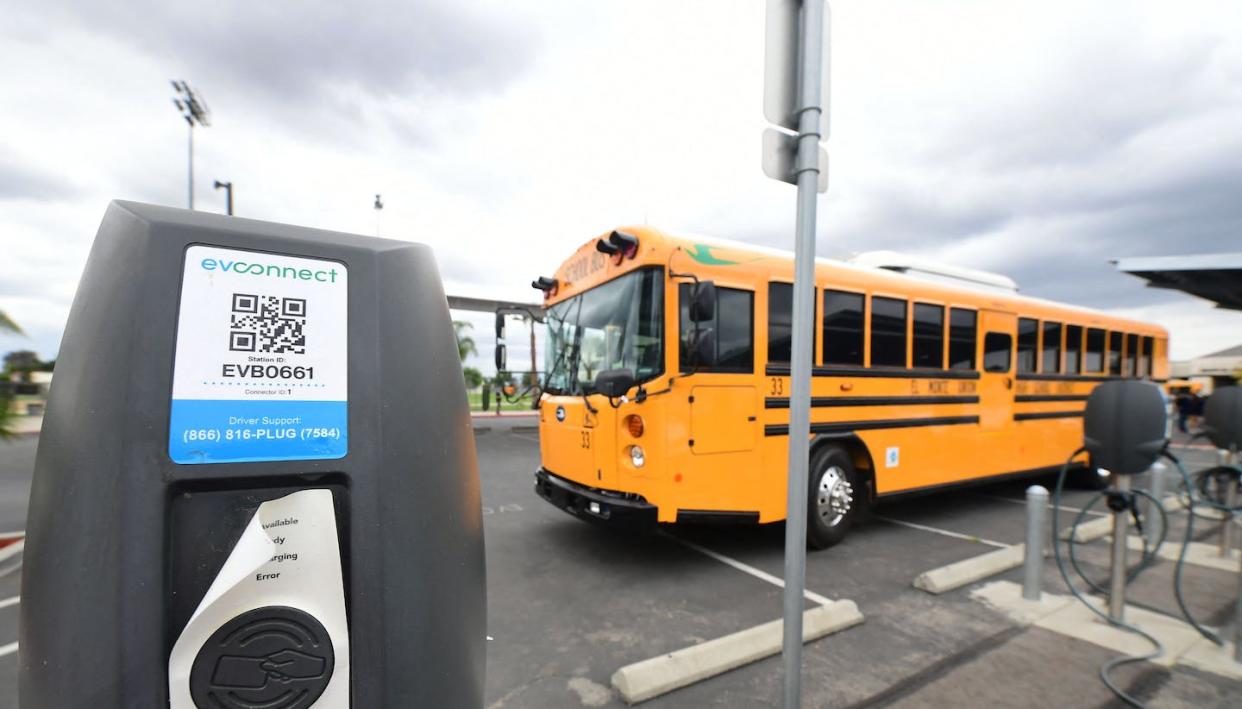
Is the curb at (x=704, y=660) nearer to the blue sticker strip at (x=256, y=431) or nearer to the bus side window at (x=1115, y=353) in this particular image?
the blue sticker strip at (x=256, y=431)

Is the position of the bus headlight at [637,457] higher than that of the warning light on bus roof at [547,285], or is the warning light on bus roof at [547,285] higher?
the warning light on bus roof at [547,285]

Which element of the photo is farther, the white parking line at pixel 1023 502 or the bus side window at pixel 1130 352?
the bus side window at pixel 1130 352

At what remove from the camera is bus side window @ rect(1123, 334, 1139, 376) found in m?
8.77

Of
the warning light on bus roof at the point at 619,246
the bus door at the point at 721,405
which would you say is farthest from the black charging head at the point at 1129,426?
the warning light on bus roof at the point at 619,246

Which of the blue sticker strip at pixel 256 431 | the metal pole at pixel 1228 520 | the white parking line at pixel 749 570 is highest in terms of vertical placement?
the blue sticker strip at pixel 256 431

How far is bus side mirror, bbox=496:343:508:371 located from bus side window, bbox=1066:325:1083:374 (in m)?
7.73

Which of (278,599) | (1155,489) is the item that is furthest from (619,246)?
(1155,489)

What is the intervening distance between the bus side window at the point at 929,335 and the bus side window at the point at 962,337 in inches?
8.0

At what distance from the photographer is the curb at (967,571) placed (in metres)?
4.20

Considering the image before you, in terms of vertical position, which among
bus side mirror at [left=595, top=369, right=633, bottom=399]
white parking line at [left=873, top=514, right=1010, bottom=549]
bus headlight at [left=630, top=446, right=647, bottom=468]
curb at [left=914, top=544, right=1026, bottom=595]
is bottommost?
white parking line at [left=873, top=514, right=1010, bottom=549]

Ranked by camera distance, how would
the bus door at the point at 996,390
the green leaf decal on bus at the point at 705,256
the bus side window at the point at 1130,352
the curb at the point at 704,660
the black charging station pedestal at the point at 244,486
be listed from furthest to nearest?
the bus side window at the point at 1130,352 → the bus door at the point at 996,390 → the green leaf decal on bus at the point at 705,256 → the curb at the point at 704,660 → the black charging station pedestal at the point at 244,486

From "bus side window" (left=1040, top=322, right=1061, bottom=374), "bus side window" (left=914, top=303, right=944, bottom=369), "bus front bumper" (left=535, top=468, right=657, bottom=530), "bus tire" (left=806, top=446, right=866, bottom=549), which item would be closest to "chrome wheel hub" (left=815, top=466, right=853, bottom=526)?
"bus tire" (left=806, top=446, right=866, bottom=549)

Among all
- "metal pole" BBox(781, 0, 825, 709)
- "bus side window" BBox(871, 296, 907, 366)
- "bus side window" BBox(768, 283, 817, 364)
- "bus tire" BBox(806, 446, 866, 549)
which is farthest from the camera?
"bus side window" BBox(871, 296, 907, 366)

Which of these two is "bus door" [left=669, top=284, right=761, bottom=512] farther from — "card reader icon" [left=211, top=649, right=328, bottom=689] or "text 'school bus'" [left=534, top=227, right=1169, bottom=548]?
"card reader icon" [left=211, top=649, right=328, bottom=689]
